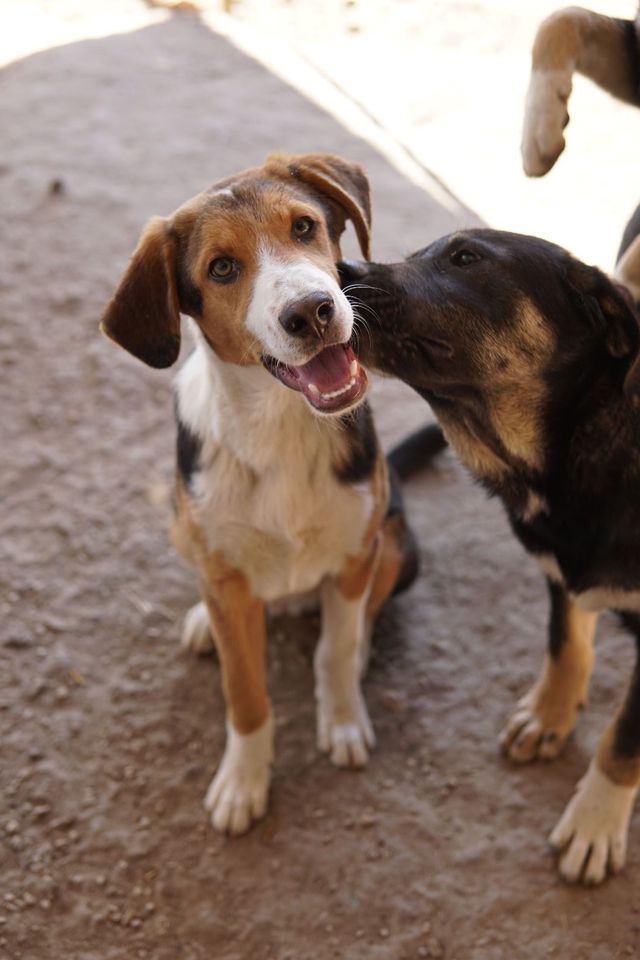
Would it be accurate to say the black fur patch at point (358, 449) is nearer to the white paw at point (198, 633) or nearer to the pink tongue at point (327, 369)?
the pink tongue at point (327, 369)

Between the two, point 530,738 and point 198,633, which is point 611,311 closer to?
point 530,738

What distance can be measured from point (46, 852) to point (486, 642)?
5.06ft

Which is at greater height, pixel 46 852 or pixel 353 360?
pixel 353 360

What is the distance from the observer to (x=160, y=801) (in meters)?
3.07

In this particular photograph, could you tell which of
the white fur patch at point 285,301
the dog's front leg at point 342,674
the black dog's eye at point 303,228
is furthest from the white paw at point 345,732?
the black dog's eye at point 303,228

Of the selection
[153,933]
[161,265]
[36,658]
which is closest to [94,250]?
[36,658]

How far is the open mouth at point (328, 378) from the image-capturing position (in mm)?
2316

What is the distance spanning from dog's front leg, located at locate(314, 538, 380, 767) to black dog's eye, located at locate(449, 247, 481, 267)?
3.01 ft

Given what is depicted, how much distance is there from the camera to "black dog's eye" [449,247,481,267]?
2320 millimetres

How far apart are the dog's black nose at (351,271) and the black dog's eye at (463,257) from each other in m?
0.21

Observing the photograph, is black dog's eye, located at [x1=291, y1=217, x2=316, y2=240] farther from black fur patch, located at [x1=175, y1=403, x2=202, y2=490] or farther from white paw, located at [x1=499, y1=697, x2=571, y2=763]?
white paw, located at [x1=499, y1=697, x2=571, y2=763]

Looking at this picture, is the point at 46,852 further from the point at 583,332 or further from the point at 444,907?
the point at 583,332

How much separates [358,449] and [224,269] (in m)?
Answer: 0.63

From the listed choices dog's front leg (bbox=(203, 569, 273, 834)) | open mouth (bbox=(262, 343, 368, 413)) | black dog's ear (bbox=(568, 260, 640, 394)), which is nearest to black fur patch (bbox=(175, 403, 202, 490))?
dog's front leg (bbox=(203, 569, 273, 834))
